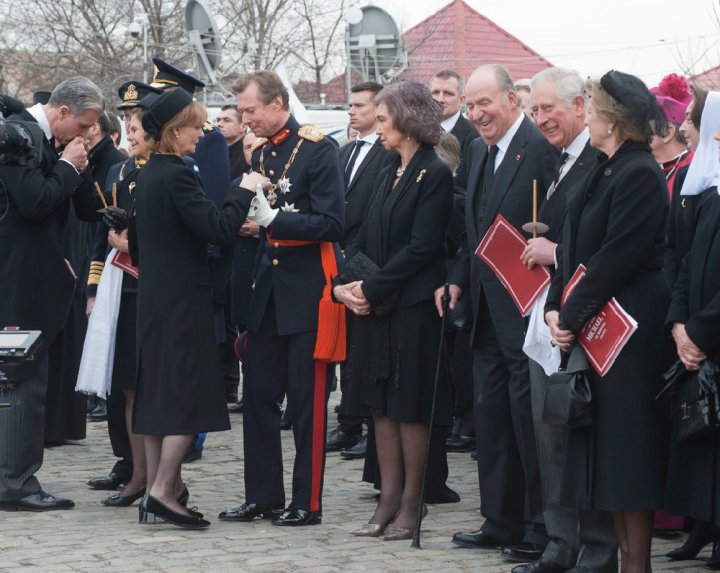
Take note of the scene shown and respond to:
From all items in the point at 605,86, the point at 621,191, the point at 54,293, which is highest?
the point at 605,86

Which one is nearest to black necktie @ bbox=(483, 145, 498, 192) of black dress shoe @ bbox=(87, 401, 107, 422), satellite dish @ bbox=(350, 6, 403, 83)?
black dress shoe @ bbox=(87, 401, 107, 422)

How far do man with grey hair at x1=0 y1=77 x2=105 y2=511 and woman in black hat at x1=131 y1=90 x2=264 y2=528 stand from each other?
811 mm

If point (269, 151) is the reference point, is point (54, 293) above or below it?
below

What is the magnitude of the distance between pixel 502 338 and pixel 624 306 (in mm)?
858

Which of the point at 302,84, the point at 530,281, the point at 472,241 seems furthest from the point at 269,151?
the point at 302,84

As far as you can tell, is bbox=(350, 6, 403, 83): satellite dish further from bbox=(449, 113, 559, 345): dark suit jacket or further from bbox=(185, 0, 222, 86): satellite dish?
bbox=(449, 113, 559, 345): dark suit jacket

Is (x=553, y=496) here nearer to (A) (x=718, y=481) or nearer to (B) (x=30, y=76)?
(A) (x=718, y=481)

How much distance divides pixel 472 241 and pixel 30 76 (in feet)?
105

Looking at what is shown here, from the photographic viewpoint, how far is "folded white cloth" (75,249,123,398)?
23.0 feet

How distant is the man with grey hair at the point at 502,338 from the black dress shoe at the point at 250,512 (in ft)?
3.46

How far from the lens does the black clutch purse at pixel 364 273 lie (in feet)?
20.6

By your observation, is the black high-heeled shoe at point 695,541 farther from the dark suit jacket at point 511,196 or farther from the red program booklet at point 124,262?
the red program booklet at point 124,262

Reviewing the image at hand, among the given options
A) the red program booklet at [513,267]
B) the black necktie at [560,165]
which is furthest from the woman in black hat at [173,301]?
the black necktie at [560,165]

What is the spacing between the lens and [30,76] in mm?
36312
